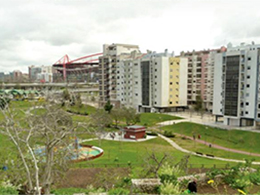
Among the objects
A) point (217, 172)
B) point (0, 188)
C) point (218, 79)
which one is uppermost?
point (218, 79)

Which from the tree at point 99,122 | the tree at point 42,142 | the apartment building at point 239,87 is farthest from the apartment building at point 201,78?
the tree at point 42,142

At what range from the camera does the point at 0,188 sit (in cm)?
885

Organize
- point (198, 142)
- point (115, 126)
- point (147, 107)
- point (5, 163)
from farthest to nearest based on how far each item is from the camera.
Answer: point (147, 107), point (115, 126), point (198, 142), point (5, 163)

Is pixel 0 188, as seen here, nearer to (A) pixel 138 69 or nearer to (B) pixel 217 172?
(B) pixel 217 172

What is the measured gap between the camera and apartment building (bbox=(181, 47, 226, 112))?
6078 centimetres

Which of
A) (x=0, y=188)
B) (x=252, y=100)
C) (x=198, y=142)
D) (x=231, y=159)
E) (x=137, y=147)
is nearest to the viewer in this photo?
(x=0, y=188)

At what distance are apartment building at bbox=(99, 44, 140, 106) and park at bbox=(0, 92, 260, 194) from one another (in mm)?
19566

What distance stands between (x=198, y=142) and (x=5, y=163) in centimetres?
2509

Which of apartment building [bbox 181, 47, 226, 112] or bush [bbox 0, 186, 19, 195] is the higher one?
apartment building [bbox 181, 47, 226, 112]

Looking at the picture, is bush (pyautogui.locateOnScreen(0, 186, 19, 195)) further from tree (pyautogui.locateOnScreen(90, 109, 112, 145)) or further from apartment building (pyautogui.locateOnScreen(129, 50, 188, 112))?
apartment building (pyautogui.locateOnScreen(129, 50, 188, 112))

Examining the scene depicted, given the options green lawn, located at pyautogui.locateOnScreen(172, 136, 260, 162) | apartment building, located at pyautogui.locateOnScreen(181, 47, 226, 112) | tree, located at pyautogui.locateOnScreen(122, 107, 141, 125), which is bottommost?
green lawn, located at pyautogui.locateOnScreen(172, 136, 260, 162)

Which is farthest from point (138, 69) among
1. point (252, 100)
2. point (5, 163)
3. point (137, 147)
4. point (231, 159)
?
point (5, 163)

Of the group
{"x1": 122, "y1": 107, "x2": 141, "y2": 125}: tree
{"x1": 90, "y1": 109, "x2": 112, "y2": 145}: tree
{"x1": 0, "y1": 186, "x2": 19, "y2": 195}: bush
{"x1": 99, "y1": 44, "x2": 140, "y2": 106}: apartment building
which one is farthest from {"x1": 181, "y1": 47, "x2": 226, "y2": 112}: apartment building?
{"x1": 0, "y1": 186, "x2": 19, "y2": 195}: bush

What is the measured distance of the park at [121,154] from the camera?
10.8 metres
